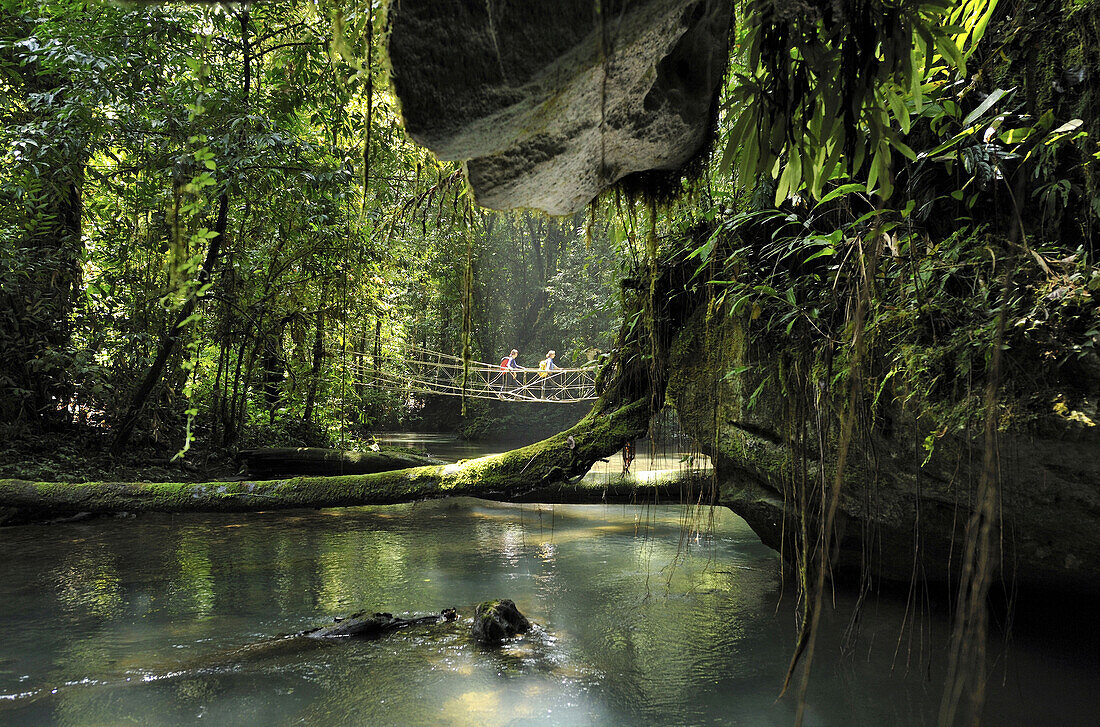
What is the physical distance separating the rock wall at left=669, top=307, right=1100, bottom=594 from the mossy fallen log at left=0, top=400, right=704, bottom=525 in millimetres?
464

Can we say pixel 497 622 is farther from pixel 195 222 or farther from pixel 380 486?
pixel 195 222

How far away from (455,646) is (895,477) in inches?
89.3

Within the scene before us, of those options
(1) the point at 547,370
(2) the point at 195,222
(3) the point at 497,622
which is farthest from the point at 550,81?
(1) the point at 547,370

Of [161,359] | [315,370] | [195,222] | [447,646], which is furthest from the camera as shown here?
[315,370]

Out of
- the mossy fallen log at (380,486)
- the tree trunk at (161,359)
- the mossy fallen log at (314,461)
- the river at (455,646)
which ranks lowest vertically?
the river at (455,646)

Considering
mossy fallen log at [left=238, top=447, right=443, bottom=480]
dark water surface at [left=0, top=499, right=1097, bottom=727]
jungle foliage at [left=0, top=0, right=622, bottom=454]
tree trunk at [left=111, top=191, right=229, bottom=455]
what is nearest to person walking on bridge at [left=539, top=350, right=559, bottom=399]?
jungle foliage at [left=0, top=0, right=622, bottom=454]

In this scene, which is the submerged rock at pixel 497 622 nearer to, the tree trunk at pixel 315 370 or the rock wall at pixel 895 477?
the rock wall at pixel 895 477

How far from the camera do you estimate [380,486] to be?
120 inches

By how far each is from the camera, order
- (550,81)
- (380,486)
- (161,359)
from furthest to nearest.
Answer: (161,359) < (380,486) < (550,81)

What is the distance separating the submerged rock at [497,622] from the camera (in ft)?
10.9

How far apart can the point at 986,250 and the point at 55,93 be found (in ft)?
19.8

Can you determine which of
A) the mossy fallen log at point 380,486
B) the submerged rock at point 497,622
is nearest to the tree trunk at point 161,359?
the mossy fallen log at point 380,486

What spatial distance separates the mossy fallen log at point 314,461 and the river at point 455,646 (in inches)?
44.3

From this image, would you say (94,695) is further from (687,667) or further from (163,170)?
(163,170)
